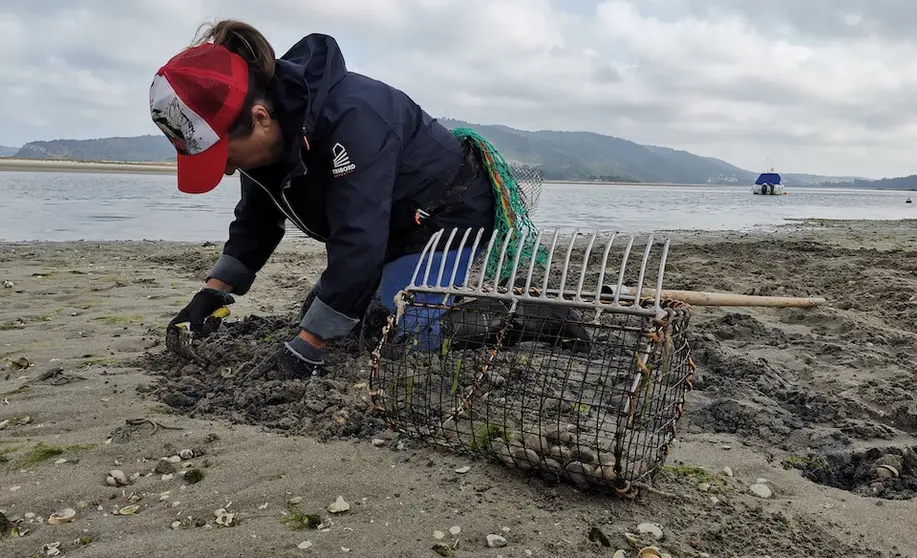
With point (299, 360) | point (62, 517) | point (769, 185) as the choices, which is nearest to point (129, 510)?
point (62, 517)

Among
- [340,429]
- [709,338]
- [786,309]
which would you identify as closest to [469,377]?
[340,429]

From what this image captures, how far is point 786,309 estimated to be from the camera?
18.4 ft

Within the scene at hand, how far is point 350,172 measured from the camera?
297 centimetres

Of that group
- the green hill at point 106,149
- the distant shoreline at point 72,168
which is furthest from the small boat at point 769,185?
the green hill at point 106,149

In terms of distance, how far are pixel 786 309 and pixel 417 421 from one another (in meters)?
4.11

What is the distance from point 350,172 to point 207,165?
601mm

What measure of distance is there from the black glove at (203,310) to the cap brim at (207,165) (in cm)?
112

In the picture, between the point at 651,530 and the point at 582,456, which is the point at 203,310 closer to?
the point at 582,456

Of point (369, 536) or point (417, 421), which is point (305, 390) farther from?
point (369, 536)

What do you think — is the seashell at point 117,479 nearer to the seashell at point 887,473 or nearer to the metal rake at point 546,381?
the metal rake at point 546,381

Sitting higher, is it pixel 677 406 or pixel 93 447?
pixel 677 406

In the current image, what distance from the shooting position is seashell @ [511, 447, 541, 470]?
93.5 inches

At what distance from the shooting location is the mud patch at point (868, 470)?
2545 millimetres

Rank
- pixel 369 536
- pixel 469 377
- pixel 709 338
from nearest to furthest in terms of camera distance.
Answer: pixel 369 536 → pixel 469 377 → pixel 709 338
